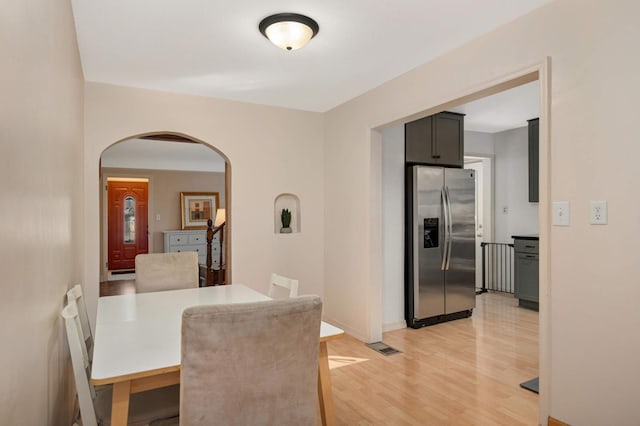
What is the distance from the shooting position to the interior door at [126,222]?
8.76 m

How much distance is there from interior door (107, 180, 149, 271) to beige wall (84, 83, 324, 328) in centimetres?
576

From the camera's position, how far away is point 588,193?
6.75 feet

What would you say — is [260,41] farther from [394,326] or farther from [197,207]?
[197,207]

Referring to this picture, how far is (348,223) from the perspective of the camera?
164 inches

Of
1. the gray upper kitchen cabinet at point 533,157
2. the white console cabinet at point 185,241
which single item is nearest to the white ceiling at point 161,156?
the white console cabinet at point 185,241

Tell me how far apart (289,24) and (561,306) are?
2298mm

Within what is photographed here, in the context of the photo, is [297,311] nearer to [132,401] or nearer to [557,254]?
[132,401]

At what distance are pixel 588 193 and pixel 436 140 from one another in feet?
8.58

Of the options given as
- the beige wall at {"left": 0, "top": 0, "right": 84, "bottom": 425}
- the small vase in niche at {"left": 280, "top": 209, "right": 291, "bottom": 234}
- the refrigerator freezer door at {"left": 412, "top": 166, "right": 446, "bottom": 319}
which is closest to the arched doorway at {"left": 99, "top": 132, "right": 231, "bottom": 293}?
the small vase in niche at {"left": 280, "top": 209, "right": 291, "bottom": 234}

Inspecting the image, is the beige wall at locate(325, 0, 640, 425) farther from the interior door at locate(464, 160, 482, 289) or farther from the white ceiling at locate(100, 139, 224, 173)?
the white ceiling at locate(100, 139, 224, 173)

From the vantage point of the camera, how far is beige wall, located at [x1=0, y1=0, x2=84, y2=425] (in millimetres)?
938

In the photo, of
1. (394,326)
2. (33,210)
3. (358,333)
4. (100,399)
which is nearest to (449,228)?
(394,326)

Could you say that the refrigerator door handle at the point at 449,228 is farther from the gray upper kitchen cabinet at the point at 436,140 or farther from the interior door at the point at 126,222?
the interior door at the point at 126,222

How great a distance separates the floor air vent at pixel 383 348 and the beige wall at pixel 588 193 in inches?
57.8
